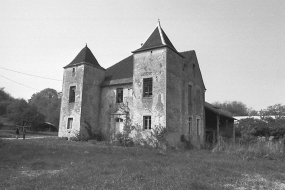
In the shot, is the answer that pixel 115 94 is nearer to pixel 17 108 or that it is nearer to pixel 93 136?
pixel 93 136

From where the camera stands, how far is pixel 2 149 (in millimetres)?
12352

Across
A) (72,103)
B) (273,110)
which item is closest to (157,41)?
(72,103)

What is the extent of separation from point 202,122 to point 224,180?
17.2 meters

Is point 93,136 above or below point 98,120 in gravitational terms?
below

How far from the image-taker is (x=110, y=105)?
73.0 feet

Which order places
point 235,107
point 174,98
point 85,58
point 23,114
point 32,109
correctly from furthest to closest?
point 235,107 → point 32,109 → point 23,114 → point 85,58 → point 174,98

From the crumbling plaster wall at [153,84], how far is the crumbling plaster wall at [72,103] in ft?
18.7

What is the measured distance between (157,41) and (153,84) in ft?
12.4

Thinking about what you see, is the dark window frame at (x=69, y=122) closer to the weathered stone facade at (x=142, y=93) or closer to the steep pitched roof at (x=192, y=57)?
the weathered stone facade at (x=142, y=93)

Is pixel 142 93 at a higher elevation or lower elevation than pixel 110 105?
higher

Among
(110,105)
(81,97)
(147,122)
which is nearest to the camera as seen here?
(147,122)

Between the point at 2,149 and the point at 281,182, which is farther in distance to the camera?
the point at 2,149

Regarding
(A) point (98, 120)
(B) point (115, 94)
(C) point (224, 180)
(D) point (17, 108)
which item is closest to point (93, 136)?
(A) point (98, 120)

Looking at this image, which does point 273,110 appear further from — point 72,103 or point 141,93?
point 72,103
